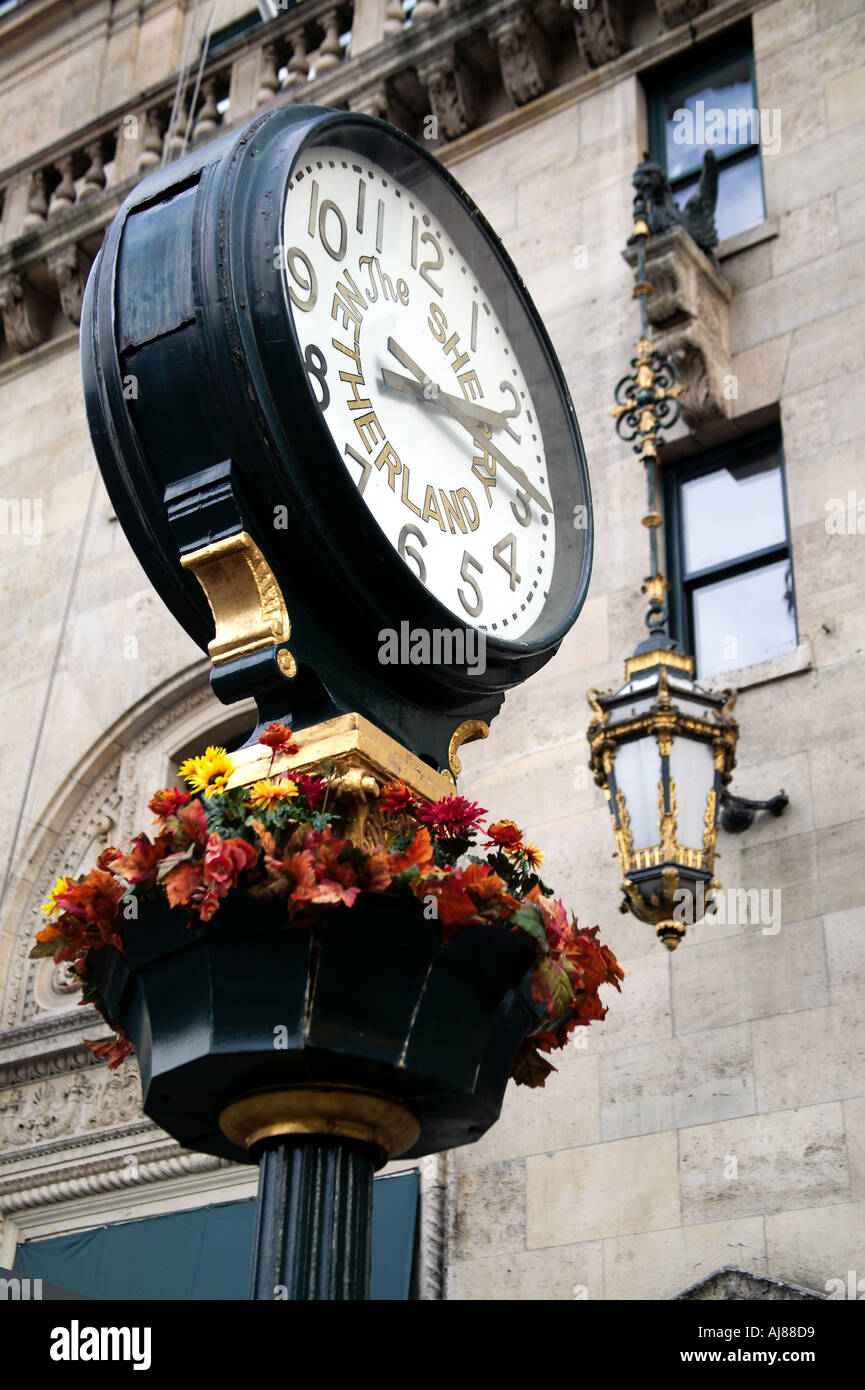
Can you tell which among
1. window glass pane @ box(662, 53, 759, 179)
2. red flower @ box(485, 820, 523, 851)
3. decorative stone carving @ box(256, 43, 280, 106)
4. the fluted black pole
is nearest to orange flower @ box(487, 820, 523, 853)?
red flower @ box(485, 820, 523, 851)

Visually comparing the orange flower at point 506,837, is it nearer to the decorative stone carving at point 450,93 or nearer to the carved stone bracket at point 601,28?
the carved stone bracket at point 601,28

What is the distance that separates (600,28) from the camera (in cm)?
1066

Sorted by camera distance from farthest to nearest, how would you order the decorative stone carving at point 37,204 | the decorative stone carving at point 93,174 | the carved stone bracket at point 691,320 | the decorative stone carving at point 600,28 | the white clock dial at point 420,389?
1. the decorative stone carving at point 37,204
2. the decorative stone carving at point 93,174
3. the decorative stone carving at point 600,28
4. the carved stone bracket at point 691,320
5. the white clock dial at point 420,389

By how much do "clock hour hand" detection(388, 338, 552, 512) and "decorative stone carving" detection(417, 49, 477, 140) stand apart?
8132mm

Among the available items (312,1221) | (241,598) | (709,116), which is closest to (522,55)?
(709,116)

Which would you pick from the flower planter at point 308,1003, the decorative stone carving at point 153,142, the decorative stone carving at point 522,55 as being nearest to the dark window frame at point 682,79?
the decorative stone carving at point 522,55

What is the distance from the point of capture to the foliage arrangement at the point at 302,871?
271 centimetres

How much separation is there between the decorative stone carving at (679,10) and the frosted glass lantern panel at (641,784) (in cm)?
636

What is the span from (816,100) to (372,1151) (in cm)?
825

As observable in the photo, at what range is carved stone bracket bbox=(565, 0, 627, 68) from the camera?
34.9 ft

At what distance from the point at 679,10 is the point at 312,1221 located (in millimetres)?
9649

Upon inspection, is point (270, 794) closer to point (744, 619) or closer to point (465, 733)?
point (465, 733)
